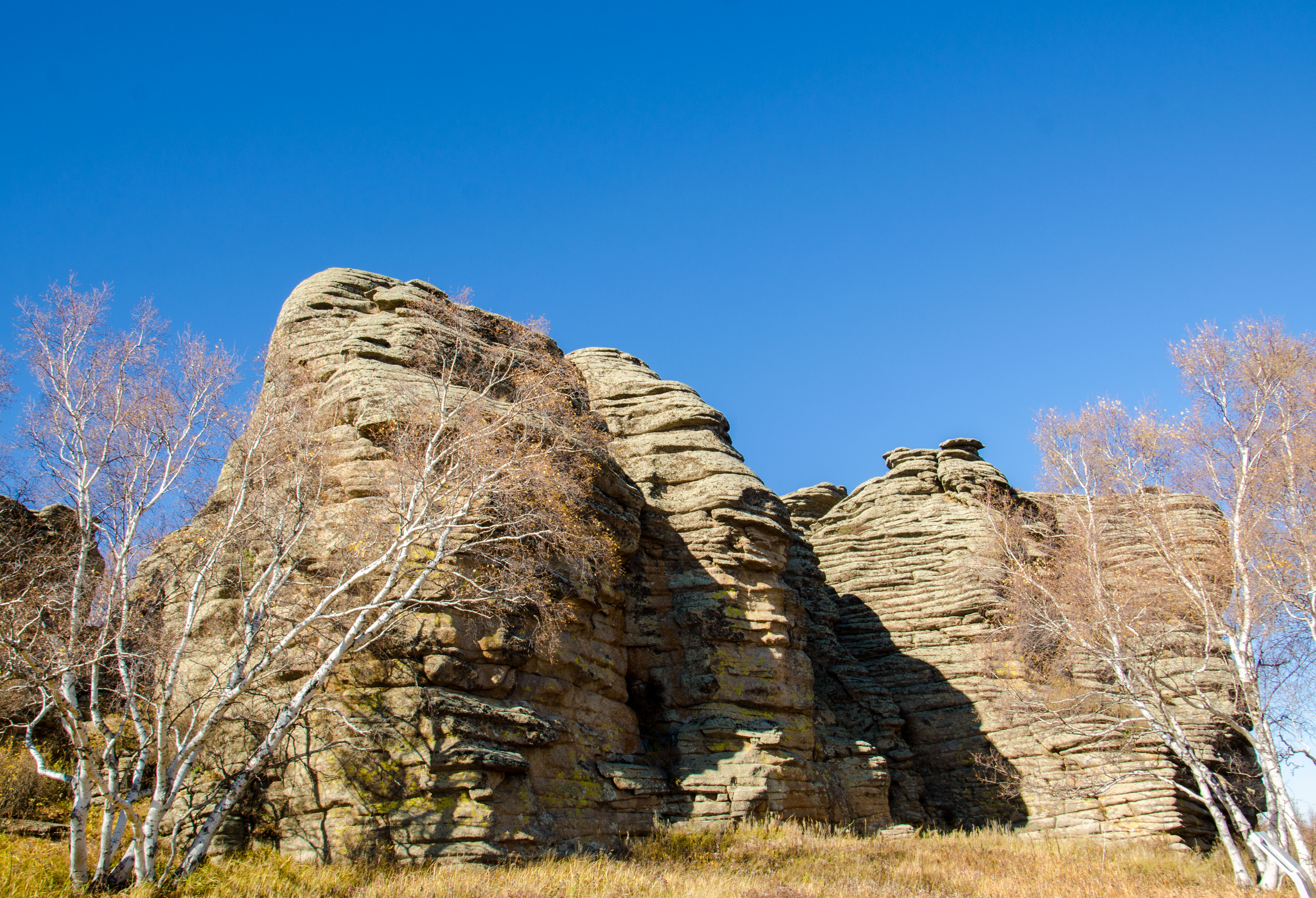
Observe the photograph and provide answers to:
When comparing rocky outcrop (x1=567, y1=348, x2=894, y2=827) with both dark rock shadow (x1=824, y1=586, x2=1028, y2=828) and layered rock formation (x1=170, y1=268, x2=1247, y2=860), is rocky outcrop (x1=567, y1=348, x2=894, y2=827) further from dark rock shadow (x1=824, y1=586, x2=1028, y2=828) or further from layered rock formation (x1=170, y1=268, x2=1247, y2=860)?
dark rock shadow (x1=824, y1=586, x2=1028, y2=828)

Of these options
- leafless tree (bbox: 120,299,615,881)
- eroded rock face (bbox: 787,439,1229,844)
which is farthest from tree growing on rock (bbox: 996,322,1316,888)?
leafless tree (bbox: 120,299,615,881)

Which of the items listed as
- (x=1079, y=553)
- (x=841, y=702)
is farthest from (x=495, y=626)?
(x=1079, y=553)

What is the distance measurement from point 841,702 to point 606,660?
463 inches

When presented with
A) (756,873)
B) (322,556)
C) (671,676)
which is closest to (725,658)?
(671,676)

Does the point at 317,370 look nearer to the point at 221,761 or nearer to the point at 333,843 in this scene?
the point at 221,761

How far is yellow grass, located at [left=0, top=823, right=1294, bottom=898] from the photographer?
12.8 meters

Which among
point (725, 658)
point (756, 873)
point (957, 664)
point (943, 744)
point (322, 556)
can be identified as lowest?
point (756, 873)

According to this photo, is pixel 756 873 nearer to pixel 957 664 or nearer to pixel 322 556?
pixel 322 556

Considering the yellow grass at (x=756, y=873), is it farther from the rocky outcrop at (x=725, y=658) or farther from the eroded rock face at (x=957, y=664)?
the eroded rock face at (x=957, y=664)

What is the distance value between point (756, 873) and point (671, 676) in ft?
23.6

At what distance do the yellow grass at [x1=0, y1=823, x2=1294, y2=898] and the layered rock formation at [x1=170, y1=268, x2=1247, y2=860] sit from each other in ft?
3.05

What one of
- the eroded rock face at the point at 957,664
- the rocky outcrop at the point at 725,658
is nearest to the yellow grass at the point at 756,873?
the rocky outcrop at the point at 725,658

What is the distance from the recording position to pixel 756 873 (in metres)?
16.5

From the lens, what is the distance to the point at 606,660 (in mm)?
21047
